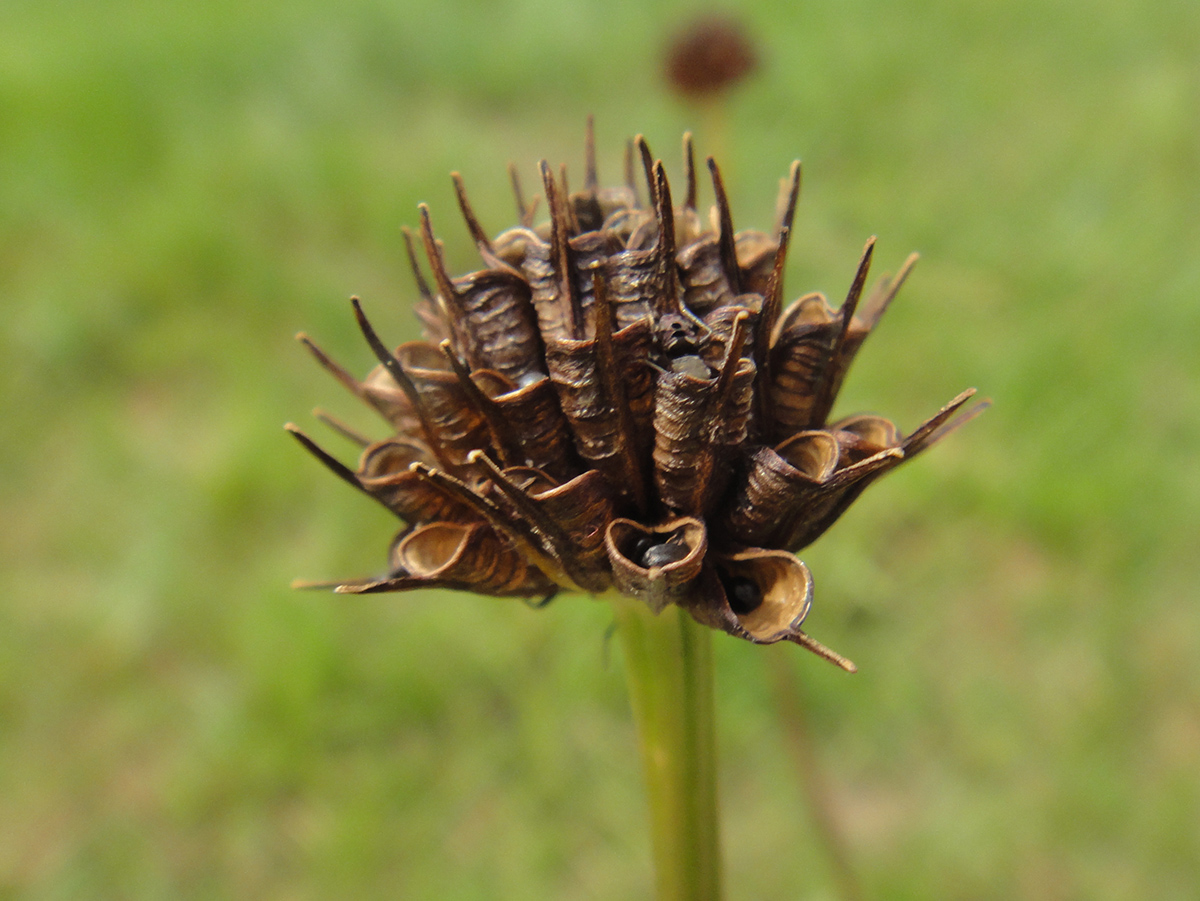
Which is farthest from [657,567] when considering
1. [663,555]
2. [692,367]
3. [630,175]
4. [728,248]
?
[630,175]

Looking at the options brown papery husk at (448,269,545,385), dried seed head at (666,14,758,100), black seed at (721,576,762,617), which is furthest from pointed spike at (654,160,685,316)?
dried seed head at (666,14,758,100)

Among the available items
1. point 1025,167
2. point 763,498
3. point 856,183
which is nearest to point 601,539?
point 763,498

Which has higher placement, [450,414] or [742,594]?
A: [450,414]

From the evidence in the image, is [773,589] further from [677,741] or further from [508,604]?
[508,604]

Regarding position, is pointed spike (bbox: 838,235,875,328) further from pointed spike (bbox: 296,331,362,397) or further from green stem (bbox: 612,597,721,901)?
pointed spike (bbox: 296,331,362,397)

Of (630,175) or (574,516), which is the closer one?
(574,516)

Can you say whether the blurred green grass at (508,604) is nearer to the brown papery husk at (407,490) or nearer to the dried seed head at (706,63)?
the dried seed head at (706,63)

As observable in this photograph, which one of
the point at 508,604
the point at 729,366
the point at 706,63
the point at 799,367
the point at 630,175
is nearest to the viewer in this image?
the point at 729,366
